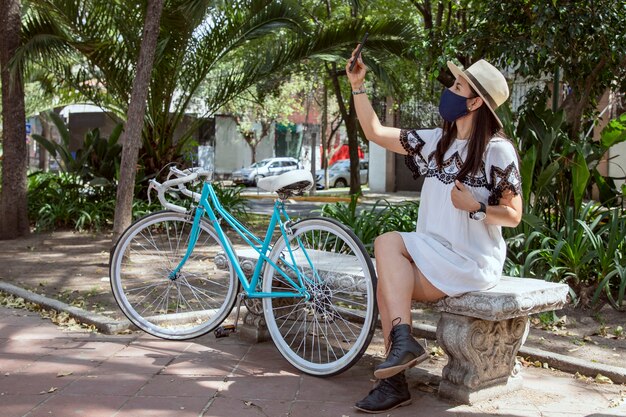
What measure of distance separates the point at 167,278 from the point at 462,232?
225 cm

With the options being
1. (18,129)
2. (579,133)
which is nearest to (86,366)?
(579,133)

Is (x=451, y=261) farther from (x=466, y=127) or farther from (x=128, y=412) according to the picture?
(x=128, y=412)

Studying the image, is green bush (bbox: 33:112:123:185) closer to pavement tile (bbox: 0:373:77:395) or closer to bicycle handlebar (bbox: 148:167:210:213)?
bicycle handlebar (bbox: 148:167:210:213)

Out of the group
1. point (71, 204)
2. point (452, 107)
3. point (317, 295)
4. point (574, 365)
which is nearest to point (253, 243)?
point (317, 295)

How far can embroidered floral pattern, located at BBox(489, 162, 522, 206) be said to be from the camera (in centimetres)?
348

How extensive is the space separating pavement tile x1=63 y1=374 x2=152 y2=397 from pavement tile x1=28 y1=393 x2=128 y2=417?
6 cm

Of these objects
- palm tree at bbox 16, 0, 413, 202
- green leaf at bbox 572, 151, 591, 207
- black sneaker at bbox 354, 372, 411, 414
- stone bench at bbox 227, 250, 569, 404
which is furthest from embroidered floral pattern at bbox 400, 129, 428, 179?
palm tree at bbox 16, 0, 413, 202

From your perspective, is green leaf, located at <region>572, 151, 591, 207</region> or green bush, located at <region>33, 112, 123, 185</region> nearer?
green leaf, located at <region>572, 151, 591, 207</region>

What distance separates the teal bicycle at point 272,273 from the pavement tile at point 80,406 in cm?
102

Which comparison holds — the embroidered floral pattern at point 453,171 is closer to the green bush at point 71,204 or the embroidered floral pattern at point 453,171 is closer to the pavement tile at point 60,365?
the pavement tile at point 60,365

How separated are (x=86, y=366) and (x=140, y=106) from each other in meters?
4.05

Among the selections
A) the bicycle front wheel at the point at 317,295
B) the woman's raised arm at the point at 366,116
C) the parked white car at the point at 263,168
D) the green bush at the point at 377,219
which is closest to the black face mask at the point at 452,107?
the woman's raised arm at the point at 366,116

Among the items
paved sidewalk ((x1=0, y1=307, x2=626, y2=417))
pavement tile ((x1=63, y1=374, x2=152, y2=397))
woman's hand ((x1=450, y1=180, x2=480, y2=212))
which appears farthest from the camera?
pavement tile ((x1=63, y1=374, x2=152, y2=397))

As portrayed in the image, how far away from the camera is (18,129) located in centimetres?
984
